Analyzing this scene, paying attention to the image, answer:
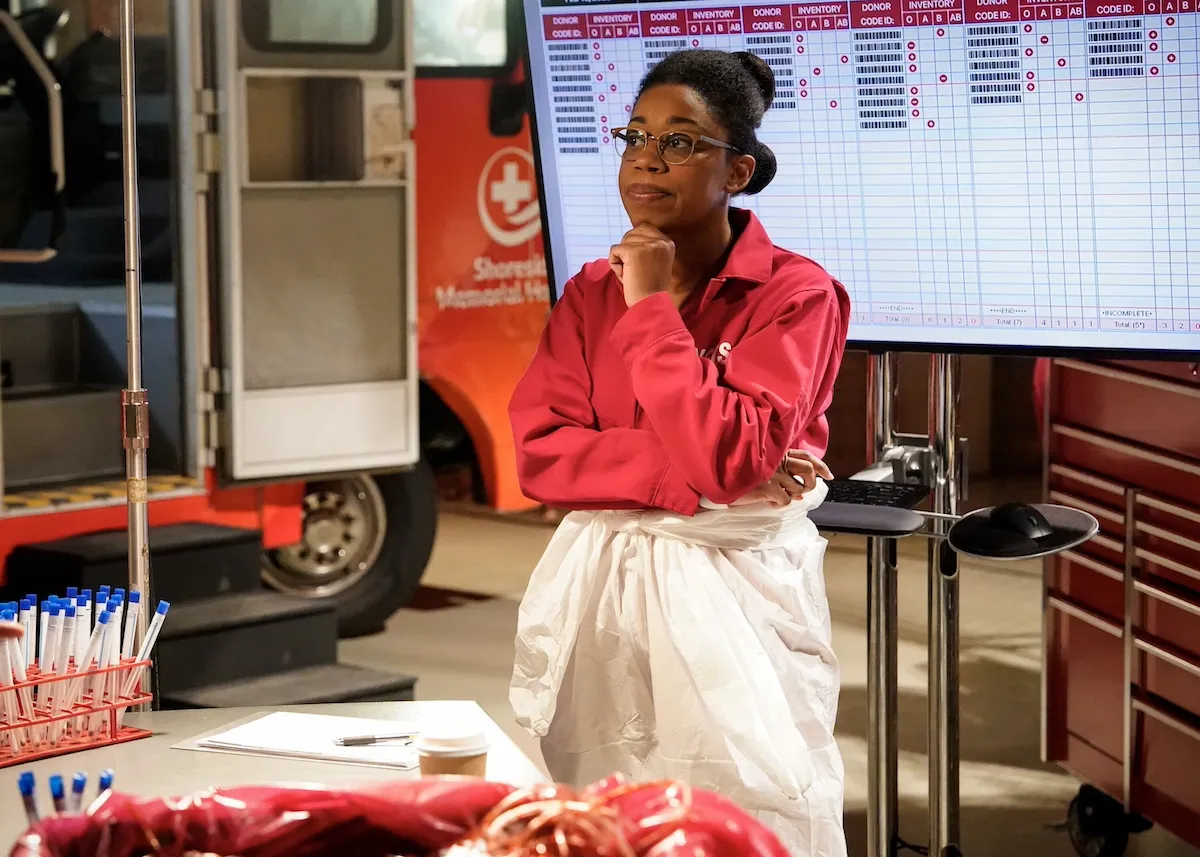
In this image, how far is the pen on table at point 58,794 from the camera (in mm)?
1313

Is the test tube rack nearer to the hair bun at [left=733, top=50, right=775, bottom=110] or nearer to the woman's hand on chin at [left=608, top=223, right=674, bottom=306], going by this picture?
the woman's hand on chin at [left=608, top=223, right=674, bottom=306]

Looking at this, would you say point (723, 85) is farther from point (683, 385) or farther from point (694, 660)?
point (694, 660)

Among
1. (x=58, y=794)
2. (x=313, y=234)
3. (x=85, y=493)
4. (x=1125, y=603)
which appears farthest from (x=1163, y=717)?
(x=85, y=493)

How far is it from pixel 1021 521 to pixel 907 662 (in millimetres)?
2898

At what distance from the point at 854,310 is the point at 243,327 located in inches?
102

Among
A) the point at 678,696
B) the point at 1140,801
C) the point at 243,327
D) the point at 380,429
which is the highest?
the point at 243,327

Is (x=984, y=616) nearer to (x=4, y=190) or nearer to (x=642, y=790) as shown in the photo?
(x=4, y=190)

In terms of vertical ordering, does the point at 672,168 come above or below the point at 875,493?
above

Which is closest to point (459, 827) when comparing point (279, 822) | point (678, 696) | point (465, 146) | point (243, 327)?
point (279, 822)

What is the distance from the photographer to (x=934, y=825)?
9.50 ft

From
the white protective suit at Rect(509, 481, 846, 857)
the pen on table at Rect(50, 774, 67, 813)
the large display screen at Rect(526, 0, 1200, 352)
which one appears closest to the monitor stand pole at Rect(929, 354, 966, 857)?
the large display screen at Rect(526, 0, 1200, 352)

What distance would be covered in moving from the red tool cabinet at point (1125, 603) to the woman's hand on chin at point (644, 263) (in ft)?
5.32

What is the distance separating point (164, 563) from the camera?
477cm

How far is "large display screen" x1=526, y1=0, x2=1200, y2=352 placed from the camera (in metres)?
2.58
